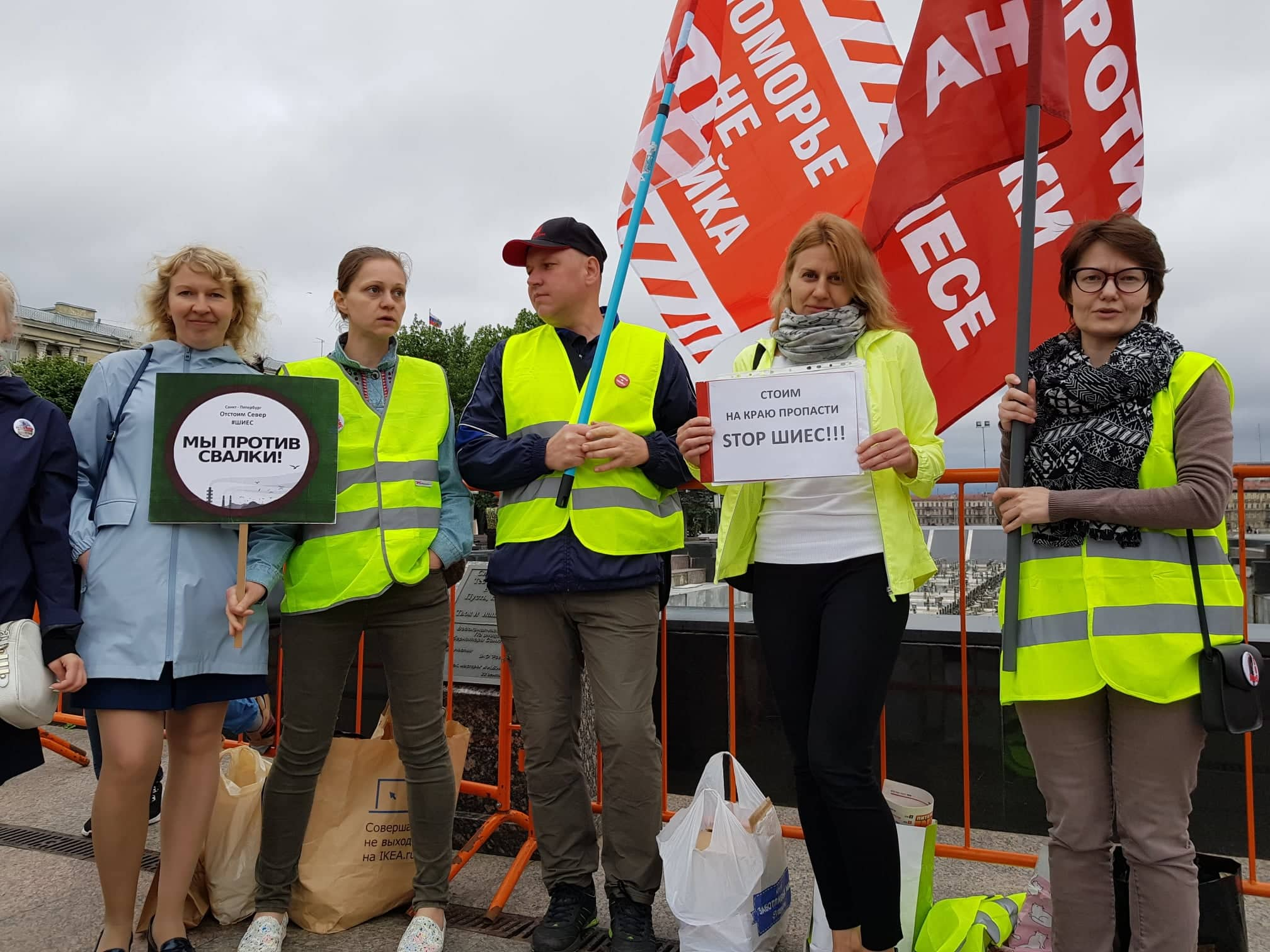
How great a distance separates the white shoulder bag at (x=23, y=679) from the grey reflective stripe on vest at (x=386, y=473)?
0.88m

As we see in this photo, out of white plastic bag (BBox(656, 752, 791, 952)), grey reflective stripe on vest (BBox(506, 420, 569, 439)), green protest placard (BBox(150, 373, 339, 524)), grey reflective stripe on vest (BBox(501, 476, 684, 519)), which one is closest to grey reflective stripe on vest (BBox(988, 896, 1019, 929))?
white plastic bag (BBox(656, 752, 791, 952))

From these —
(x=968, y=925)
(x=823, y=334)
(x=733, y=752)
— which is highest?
(x=823, y=334)

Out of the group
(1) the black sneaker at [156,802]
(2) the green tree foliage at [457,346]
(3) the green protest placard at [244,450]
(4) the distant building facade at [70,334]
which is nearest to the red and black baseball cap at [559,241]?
(3) the green protest placard at [244,450]

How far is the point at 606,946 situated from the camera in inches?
111

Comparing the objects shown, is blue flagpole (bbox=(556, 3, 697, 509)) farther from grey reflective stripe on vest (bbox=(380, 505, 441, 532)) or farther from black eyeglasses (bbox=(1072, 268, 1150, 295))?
black eyeglasses (bbox=(1072, 268, 1150, 295))

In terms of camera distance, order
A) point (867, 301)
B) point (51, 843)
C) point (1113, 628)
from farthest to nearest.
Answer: point (51, 843), point (867, 301), point (1113, 628)

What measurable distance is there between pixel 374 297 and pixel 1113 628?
2302mm

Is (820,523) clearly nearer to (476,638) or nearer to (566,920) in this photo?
(566,920)

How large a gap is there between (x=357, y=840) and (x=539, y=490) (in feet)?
4.36

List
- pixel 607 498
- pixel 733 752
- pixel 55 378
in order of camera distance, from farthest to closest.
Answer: pixel 55 378, pixel 733 752, pixel 607 498

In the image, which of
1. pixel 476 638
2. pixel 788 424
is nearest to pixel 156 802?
pixel 476 638

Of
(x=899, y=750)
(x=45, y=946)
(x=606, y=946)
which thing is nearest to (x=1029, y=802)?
(x=899, y=750)

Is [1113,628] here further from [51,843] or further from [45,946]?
[51,843]

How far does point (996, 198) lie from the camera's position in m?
3.81
